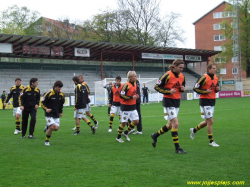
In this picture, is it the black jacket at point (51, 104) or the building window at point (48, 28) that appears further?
the building window at point (48, 28)

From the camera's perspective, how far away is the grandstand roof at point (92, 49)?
34172 millimetres

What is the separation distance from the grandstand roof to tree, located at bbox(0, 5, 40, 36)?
19499 mm

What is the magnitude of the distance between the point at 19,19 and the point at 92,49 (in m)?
25.8

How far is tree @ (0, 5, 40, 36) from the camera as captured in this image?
57.8 meters

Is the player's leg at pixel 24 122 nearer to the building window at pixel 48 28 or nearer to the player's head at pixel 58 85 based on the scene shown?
the player's head at pixel 58 85

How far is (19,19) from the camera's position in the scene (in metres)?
59.8

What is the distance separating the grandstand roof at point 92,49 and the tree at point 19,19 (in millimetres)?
19499

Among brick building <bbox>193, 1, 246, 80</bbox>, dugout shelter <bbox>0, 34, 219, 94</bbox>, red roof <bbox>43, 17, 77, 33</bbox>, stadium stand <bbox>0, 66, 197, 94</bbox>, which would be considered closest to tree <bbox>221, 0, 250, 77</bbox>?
dugout shelter <bbox>0, 34, 219, 94</bbox>

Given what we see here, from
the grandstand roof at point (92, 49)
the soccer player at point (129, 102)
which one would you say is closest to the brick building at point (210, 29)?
the grandstand roof at point (92, 49)

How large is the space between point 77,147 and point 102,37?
50.7m

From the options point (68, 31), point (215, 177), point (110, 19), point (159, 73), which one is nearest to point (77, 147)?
point (215, 177)

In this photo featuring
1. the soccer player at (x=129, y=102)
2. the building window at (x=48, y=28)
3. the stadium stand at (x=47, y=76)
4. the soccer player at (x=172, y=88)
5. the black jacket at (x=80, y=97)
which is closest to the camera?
the soccer player at (x=172, y=88)

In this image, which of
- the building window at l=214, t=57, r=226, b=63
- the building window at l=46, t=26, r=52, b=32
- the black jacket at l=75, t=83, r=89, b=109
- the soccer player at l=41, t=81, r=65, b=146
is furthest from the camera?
the building window at l=46, t=26, r=52, b=32

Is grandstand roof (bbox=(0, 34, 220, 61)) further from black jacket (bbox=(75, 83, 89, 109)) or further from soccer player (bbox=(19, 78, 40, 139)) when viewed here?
black jacket (bbox=(75, 83, 89, 109))
